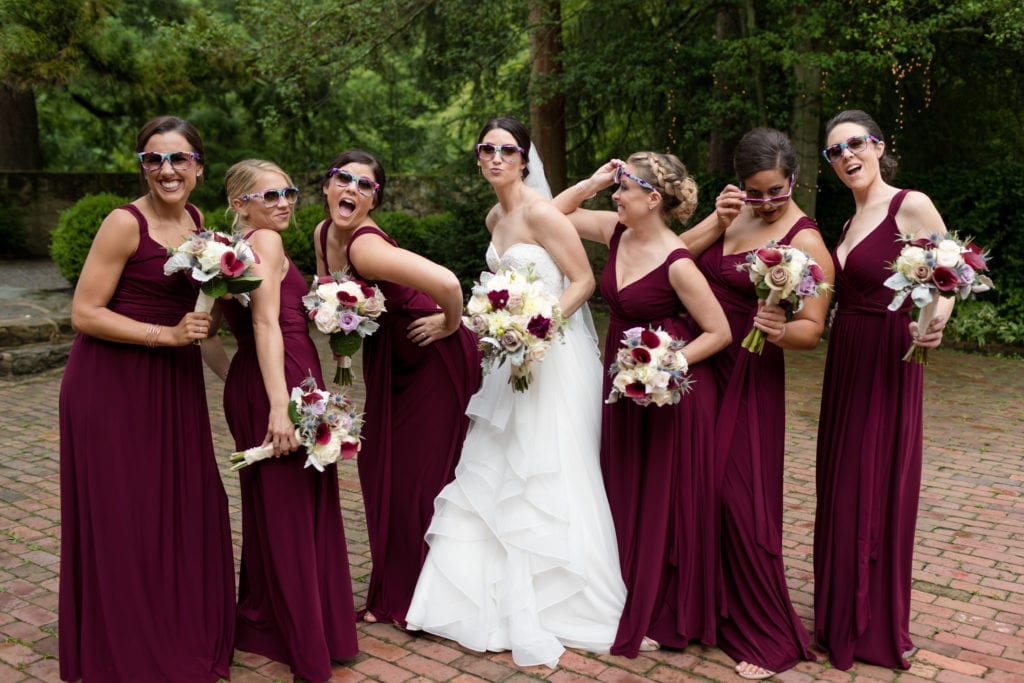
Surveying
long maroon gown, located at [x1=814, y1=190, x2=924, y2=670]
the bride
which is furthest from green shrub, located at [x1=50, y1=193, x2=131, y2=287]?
long maroon gown, located at [x1=814, y1=190, x2=924, y2=670]

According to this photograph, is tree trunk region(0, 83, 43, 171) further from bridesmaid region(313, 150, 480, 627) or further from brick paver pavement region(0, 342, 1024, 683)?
bridesmaid region(313, 150, 480, 627)

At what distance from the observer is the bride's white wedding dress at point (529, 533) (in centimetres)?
468

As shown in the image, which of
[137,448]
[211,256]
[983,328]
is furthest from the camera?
[983,328]

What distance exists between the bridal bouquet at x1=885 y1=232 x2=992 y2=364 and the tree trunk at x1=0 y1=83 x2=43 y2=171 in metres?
20.7

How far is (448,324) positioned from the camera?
485cm

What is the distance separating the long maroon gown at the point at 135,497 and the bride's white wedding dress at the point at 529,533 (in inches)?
48.2

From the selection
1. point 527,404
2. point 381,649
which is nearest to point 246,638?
point 381,649

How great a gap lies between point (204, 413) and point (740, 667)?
275 centimetres

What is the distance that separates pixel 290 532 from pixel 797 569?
316 centimetres

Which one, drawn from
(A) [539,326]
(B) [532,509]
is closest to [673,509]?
(B) [532,509]

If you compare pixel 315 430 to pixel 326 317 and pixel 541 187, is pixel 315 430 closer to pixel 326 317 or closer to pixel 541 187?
pixel 326 317

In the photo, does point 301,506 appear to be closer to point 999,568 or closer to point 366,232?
point 366,232

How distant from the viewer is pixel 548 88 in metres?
14.1

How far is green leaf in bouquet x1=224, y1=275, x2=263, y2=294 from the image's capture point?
154 inches
